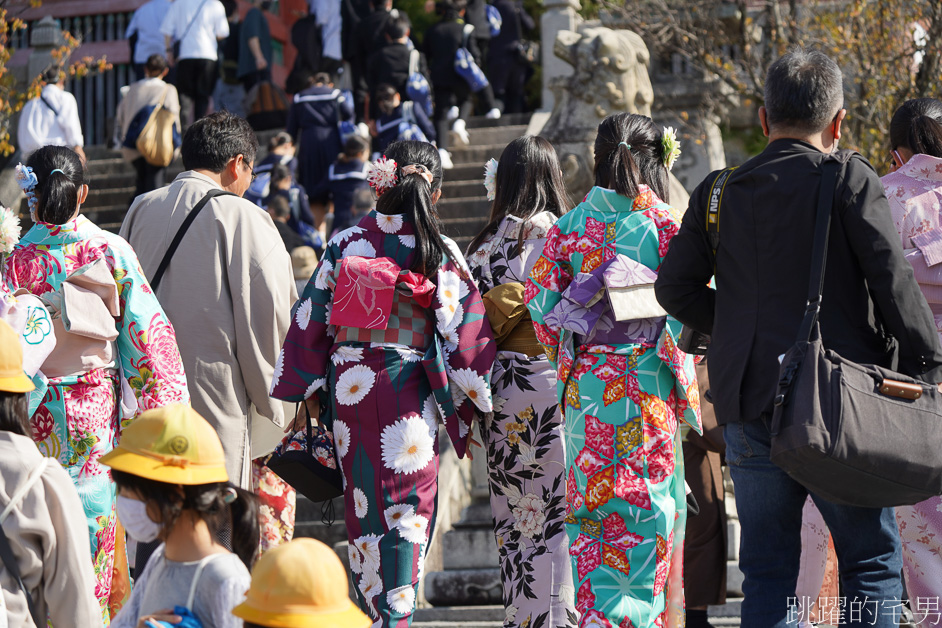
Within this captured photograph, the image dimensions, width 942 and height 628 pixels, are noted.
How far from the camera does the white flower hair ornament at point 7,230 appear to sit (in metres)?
4.50

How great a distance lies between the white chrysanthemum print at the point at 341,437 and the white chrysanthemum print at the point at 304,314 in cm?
38

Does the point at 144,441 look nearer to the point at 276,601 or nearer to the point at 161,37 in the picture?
the point at 276,601

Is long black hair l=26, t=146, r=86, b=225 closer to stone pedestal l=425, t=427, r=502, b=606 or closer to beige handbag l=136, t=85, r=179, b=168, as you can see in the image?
stone pedestal l=425, t=427, r=502, b=606

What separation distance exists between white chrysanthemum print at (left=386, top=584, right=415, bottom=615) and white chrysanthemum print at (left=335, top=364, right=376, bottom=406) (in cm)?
68

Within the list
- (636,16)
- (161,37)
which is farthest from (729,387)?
(161,37)

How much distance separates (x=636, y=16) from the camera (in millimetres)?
11859

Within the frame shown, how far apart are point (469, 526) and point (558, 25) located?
788 centimetres

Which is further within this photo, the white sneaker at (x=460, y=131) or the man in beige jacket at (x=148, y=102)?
the white sneaker at (x=460, y=131)

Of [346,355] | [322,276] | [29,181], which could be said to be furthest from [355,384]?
[29,181]

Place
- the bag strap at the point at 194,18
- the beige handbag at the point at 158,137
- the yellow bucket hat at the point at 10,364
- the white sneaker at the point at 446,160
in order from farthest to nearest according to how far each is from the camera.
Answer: the bag strap at the point at 194,18
the white sneaker at the point at 446,160
the beige handbag at the point at 158,137
the yellow bucket hat at the point at 10,364

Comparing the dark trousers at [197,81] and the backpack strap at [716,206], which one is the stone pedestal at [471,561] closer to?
the backpack strap at [716,206]

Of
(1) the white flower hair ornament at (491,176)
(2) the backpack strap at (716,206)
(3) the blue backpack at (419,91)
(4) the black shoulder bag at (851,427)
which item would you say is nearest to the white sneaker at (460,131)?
(3) the blue backpack at (419,91)

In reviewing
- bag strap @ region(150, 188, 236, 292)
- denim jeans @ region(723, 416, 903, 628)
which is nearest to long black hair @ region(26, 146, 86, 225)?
bag strap @ region(150, 188, 236, 292)

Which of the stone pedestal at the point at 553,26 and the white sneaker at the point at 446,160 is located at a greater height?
the stone pedestal at the point at 553,26
